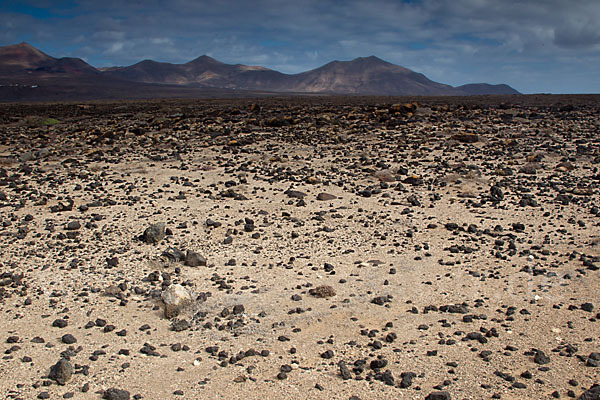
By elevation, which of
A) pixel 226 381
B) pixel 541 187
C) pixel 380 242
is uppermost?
pixel 541 187

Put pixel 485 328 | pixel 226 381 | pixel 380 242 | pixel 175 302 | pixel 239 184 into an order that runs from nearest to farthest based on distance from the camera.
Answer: pixel 226 381 → pixel 485 328 → pixel 175 302 → pixel 380 242 → pixel 239 184

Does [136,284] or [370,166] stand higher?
[370,166]

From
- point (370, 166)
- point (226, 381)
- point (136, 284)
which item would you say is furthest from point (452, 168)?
point (226, 381)

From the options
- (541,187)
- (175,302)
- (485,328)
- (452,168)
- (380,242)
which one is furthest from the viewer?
(452,168)

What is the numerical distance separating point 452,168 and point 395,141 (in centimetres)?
382

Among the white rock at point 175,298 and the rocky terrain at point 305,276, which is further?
the white rock at point 175,298

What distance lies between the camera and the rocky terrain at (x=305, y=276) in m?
4.56

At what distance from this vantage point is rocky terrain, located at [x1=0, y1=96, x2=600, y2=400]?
180 inches

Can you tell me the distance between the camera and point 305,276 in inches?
265

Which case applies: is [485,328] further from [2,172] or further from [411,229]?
[2,172]

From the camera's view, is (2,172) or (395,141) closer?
(2,172)

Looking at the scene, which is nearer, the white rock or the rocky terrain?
the rocky terrain

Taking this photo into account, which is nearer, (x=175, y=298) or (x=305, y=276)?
(x=175, y=298)

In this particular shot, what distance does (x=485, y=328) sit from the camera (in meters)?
5.29
